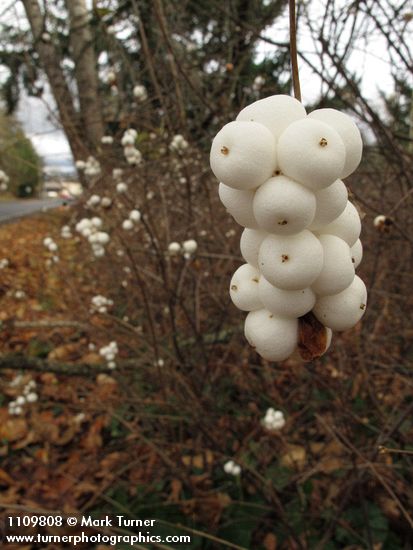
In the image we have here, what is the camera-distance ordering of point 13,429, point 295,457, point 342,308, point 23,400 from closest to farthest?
point 342,308, point 295,457, point 23,400, point 13,429

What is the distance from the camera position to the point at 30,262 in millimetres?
7672

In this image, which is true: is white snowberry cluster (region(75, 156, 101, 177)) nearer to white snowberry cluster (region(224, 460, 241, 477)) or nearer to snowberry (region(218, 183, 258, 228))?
white snowberry cluster (region(224, 460, 241, 477))

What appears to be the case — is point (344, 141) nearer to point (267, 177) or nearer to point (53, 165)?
point (267, 177)

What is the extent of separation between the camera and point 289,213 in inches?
21.1

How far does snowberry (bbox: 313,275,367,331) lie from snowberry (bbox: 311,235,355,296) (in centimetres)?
2

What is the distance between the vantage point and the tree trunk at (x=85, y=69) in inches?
216

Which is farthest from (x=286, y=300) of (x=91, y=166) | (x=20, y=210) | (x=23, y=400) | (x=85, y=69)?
(x=20, y=210)

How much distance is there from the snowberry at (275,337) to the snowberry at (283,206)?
0.49 feet

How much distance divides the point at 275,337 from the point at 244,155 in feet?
0.89

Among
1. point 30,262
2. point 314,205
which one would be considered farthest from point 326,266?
point 30,262

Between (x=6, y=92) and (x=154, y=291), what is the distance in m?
7.47

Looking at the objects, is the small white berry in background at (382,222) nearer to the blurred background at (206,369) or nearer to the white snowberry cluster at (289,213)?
the blurred background at (206,369)

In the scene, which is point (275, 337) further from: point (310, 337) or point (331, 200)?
point (331, 200)

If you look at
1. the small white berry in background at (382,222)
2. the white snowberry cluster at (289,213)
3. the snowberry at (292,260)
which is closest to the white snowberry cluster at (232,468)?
the small white berry in background at (382,222)
